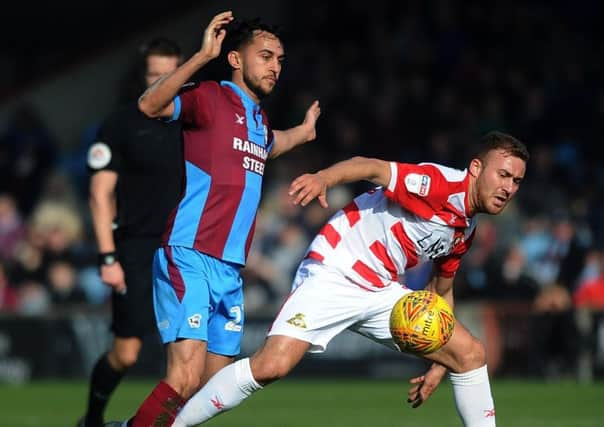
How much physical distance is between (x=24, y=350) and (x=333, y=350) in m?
3.61

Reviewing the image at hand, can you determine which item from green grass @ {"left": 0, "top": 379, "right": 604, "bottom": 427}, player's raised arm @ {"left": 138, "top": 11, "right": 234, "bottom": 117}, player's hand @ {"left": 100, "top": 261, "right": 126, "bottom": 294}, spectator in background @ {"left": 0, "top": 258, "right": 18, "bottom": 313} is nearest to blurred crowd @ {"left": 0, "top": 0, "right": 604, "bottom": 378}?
spectator in background @ {"left": 0, "top": 258, "right": 18, "bottom": 313}

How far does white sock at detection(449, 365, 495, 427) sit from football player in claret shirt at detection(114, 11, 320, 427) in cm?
136

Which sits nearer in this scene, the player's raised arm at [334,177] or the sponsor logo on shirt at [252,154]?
the player's raised arm at [334,177]

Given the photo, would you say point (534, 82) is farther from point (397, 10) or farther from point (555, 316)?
point (555, 316)

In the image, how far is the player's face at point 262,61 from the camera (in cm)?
762

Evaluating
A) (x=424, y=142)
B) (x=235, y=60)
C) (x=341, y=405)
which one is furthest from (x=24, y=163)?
(x=235, y=60)

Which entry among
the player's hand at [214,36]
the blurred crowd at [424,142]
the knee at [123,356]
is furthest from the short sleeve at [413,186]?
the blurred crowd at [424,142]

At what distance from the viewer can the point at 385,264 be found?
7.85 m

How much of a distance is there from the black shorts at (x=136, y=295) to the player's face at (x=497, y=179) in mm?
2408

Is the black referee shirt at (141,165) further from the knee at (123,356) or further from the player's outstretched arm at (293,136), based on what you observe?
the player's outstretched arm at (293,136)

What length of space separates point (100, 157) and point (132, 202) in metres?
0.37

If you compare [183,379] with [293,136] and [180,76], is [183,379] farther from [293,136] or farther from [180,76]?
[293,136]

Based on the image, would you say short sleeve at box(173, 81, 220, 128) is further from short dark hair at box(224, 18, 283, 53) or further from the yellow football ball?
the yellow football ball

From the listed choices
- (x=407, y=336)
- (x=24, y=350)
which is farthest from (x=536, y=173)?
(x=407, y=336)
